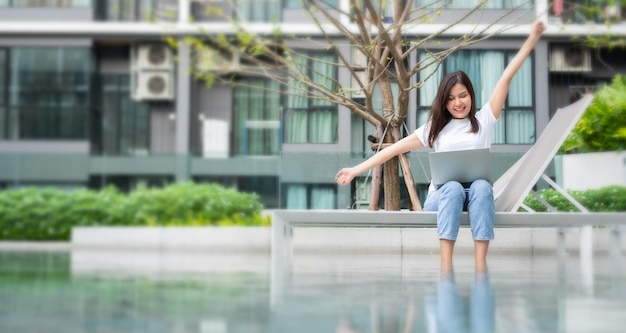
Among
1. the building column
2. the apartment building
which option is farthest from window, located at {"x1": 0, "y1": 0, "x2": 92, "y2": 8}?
the building column

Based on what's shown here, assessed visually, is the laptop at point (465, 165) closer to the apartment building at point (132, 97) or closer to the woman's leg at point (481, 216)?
the woman's leg at point (481, 216)

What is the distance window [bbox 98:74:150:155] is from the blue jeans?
15.4m

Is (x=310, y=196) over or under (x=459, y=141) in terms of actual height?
under

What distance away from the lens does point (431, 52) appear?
18.2 feet

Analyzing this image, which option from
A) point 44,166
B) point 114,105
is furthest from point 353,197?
point 114,105

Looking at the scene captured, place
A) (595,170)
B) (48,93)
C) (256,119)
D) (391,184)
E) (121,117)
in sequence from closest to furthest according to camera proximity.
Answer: (391,184)
(595,170)
(48,93)
(256,119)
(121,117)

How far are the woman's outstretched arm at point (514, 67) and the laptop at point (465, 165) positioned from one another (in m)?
0.26

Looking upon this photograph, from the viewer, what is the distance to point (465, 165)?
3.74 m

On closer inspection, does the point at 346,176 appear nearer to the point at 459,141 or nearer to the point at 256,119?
the point at 459,141

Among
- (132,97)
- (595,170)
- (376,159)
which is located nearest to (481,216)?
(376,159)

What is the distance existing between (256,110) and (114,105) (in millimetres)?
3393

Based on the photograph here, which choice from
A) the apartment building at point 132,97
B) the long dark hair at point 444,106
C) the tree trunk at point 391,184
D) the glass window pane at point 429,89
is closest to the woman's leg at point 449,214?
the long dark hair at point 444,106

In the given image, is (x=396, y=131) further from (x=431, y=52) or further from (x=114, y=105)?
(x=114, y=105)

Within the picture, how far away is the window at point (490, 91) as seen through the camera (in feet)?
17.8
